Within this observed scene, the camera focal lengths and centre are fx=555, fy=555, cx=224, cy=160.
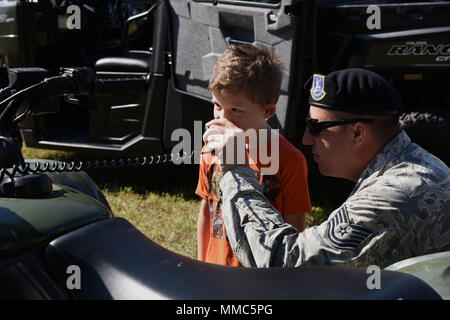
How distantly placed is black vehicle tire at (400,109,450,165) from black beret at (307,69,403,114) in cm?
229

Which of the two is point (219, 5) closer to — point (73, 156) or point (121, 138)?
point (121, 138)

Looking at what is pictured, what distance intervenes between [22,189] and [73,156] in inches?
196

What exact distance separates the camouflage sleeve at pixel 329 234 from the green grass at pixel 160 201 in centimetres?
241

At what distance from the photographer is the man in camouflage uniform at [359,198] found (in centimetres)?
149

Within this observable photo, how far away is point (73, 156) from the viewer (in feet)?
20.1

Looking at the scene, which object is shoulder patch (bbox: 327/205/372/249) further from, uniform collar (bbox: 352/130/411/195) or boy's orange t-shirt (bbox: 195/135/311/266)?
boy's orange t-shirt (bbox: 195/135/311/266)

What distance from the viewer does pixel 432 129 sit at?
12.5ft

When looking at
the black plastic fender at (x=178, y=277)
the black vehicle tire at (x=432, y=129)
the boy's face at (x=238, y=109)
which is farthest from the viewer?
the black vehicle tire at (x=432, y=129)


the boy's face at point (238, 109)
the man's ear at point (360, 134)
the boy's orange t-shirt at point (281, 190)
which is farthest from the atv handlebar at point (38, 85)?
the man's ear at point (360, 134)

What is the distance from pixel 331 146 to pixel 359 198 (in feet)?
1.00

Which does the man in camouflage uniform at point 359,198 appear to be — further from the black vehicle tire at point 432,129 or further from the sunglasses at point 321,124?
the black vehicle tire at point 432,129

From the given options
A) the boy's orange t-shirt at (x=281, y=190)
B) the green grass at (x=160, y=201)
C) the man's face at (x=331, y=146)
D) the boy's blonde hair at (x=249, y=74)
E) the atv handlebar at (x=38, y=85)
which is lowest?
the green grass at (x=160, y=201)

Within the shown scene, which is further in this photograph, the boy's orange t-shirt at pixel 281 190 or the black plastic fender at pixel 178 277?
the boy's orange t-shirt at pixel 281 190

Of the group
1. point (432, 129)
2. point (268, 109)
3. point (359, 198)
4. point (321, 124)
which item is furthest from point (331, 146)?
point (432, 129)
